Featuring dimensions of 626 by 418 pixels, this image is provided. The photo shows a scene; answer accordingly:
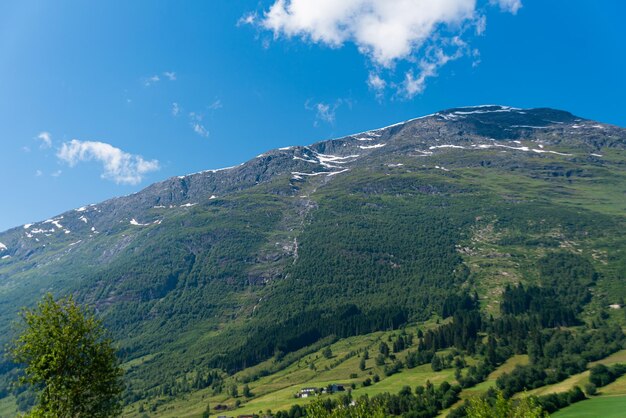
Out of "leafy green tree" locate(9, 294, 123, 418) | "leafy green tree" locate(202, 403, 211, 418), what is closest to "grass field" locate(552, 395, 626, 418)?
"leafy green tree" locate(9, 294, 123, 418)

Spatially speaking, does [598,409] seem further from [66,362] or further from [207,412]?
[207,412]

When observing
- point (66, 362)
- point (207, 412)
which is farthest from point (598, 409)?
point (207, 412)

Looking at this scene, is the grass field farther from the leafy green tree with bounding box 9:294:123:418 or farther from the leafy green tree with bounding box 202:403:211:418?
the leafy green tree with bounding box 202:403:211:418

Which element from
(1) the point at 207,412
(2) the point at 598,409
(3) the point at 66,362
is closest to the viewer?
(3) the point at 66,362

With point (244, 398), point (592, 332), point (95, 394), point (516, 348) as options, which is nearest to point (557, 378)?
point (516, 348)

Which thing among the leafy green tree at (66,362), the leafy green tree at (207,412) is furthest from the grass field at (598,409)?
the leafy green tree at (207,412)

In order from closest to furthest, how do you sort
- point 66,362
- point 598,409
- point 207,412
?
point 66,362
point 598,409
point 207,412

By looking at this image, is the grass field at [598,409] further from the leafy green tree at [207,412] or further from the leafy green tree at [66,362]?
the leafy green tree at [207,412]

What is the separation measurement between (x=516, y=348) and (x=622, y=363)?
40042 millimetres

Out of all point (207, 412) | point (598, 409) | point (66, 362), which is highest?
point (66, 362)

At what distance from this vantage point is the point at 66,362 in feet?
120

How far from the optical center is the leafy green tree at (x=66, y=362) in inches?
1407

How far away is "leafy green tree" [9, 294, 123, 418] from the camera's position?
3575cm

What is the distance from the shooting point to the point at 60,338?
121 ft
